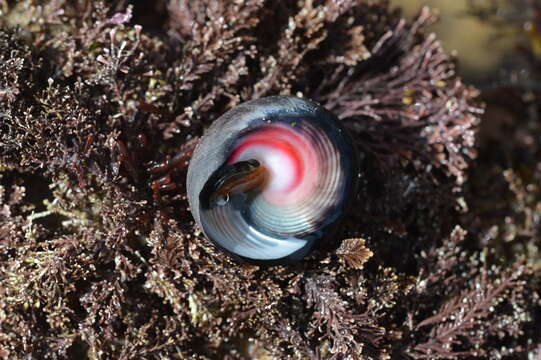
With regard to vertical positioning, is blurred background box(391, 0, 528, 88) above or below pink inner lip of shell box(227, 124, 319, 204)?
above

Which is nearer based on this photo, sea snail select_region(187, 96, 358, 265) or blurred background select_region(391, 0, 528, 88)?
sea snail select_region(187, 96, 358, 265)

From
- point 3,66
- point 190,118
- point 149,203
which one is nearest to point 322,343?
point 149,203

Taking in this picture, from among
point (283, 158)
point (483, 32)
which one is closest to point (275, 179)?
point (283, 158)

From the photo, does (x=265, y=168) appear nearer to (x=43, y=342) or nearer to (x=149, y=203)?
(x=149, y=203)

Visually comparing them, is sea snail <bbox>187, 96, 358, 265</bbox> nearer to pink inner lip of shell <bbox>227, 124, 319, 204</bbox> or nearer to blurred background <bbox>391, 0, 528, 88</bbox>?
pink inner lip of shell <bbox>227, 124, 319, 204</bbox>

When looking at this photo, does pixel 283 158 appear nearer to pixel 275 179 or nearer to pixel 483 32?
pixel 275 179

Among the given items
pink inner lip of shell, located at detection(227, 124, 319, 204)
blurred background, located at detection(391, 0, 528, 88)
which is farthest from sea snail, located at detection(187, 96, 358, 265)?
blurred background, located at detection(391, 0, 528, 88)

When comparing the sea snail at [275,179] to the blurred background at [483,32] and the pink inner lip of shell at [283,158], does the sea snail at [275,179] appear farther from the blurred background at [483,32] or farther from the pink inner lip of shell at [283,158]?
the blurred background at [483,32]
